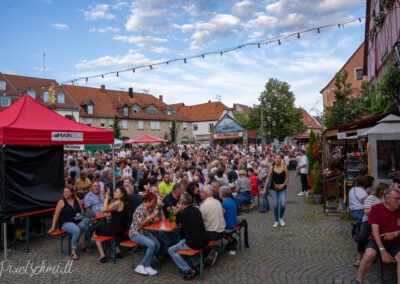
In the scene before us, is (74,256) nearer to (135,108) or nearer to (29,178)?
(29,178)

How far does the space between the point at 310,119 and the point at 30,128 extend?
83.2 m

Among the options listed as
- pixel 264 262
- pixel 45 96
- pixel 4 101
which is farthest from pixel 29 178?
pixel 45 96

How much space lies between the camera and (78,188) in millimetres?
9844

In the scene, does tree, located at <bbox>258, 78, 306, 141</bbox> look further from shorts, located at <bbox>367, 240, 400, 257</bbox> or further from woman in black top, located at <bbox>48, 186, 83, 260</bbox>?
shorts, located at <bbox>367, 240, 400, 257</bbox>

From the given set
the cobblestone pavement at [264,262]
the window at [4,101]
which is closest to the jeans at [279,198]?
the cobblestone pavement at [264,262]

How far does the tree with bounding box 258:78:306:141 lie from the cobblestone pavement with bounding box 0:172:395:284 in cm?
3997

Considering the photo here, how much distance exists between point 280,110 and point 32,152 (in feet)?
140

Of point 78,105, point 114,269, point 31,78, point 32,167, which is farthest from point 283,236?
point 31,78

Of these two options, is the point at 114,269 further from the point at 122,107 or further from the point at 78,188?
the point at 122,107

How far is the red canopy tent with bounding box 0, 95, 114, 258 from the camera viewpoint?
673 cm

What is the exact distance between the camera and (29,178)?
7371mm

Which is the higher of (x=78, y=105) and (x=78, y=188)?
(x=78, y=105)

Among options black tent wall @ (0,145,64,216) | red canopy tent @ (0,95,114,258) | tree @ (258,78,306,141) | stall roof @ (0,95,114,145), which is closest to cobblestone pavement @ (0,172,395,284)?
black tent wall @ (0,145,64,216)

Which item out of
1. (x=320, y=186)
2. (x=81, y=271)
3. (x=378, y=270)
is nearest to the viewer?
(x=378, y=270)
